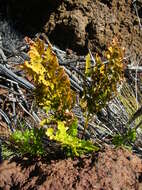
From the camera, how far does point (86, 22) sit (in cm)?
401

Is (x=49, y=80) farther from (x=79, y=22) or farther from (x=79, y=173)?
(x=79, y=22)

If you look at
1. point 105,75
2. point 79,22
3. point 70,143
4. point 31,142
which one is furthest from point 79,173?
point 79,22

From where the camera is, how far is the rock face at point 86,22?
3.99m

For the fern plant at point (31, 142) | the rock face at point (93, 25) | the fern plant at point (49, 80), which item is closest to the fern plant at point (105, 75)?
the fern plant at point (49, 80)

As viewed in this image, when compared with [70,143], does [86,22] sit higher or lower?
higher

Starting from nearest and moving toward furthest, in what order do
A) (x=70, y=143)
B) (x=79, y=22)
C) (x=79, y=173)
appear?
(x=79, y=173) < (x=70, y=143) < (x=79, y=22)

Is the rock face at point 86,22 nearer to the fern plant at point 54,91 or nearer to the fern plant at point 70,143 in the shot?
the fern plant at point 54,91

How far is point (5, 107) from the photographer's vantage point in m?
3.21

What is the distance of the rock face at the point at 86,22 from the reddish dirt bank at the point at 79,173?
Answer: 6.90ft

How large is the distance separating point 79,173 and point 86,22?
229 cm

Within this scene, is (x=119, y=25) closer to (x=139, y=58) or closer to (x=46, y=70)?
(x=139, y=58)

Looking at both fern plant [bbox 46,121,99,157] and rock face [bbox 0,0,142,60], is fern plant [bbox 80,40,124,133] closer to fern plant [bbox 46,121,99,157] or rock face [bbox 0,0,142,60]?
fern plant [bbox 46,121,99,157]

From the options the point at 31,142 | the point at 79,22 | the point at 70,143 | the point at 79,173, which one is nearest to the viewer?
the point at 79,173

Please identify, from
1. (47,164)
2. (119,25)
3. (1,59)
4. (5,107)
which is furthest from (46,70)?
(119,25)
